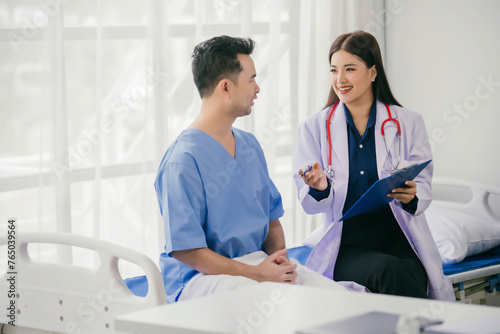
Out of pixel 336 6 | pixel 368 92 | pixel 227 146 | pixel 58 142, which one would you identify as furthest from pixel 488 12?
pixel 58 142

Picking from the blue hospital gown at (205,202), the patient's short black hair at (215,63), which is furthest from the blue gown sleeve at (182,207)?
the patient's short black hair at (215,63)

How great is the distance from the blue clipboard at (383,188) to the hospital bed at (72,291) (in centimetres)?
65

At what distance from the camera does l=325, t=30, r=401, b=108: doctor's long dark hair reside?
2277mm

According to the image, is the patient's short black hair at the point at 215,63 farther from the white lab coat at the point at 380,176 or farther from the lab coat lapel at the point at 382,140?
the lab coat lapel at the point at 382,140

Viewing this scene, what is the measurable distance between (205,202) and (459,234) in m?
1.35

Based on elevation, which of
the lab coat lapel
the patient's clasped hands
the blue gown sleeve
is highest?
the lab coat lapel

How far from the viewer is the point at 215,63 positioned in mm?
1920

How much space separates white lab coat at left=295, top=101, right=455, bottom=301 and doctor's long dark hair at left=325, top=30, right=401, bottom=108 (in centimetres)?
4

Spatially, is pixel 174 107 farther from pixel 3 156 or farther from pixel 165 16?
pixel 3 156

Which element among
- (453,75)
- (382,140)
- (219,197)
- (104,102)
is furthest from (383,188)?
(453,75)

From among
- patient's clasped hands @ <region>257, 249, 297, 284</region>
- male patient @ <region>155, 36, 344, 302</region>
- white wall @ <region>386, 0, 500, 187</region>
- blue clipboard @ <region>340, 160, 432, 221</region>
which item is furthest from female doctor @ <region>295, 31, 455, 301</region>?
white wall @ <region>386, 0, 500, 187</region>

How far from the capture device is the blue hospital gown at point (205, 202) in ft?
5.72

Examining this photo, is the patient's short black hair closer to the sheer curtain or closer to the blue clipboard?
the blue clipboard

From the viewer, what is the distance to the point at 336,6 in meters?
3.46
